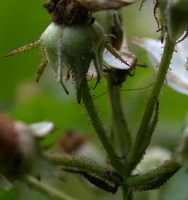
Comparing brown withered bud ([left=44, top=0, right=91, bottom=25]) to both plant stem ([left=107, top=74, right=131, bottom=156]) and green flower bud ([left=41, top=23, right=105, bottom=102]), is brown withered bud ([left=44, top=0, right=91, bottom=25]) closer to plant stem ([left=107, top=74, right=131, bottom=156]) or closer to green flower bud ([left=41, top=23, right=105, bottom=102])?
green flower bud ([left=41, top=23, right=105, bottom=102])

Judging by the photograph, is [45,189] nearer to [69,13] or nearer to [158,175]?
[158,175]

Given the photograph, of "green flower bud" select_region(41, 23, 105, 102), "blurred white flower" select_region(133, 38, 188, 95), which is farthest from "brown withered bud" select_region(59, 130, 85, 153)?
"green flower bud" select_region(41, 23, 105, 102)

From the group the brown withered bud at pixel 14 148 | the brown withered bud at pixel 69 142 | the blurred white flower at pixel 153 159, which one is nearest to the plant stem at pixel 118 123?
the blurred white flower at pixel 153 159

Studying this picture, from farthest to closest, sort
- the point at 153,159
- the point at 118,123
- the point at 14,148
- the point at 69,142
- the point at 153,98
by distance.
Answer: the point at 69,142, the point at 153,159, the point at 118,123, the point at 153,98, the point at 14,148

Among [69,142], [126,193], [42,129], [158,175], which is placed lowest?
[69,142]

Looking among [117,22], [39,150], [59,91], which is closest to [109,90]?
[117,22]

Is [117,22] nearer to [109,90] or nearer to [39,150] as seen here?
[109,90]

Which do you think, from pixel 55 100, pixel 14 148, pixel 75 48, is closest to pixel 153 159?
pixel 55 100
